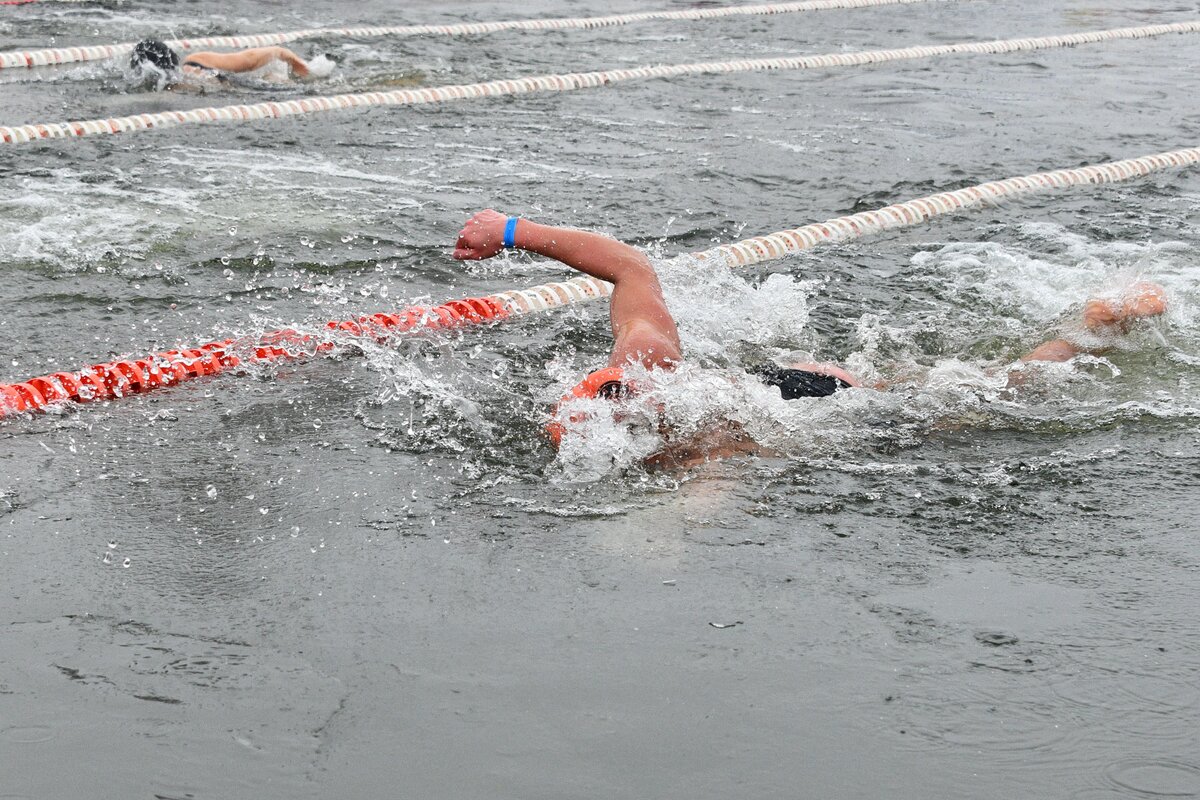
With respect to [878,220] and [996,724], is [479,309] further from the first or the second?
[996,724]

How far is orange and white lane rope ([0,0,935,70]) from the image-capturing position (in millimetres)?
10469

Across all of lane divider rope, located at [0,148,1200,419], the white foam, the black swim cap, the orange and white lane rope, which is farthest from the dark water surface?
the orange and white lane rope

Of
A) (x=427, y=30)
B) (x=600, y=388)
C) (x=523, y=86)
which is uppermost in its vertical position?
(x=427, y=30)

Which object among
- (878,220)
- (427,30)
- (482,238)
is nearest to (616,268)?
(482,238)

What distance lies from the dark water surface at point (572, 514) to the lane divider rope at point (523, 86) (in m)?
0.47

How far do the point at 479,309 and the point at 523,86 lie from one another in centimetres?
497

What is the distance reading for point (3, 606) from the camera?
3191mm

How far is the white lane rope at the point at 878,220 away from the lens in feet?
19.4

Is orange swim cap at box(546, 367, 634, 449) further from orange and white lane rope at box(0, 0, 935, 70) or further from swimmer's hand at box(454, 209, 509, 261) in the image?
orange and white lane rope at box(0, 0, 935, 70)

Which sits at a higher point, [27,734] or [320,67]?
[320,67]

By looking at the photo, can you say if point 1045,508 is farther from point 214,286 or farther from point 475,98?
point 475,98

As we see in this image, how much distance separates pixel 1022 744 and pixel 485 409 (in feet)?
7.58

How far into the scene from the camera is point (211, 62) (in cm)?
983

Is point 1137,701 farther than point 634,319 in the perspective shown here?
No
